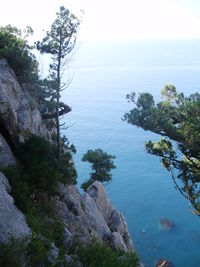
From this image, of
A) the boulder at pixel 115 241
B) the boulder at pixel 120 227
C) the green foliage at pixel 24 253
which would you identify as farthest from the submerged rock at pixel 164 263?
the green foliage at pixel 24 253

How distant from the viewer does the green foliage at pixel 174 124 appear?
1823 centimetres

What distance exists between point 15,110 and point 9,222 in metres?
7.44

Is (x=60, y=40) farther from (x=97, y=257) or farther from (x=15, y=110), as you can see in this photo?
(x=97, y=257)

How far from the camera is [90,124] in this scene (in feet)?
275

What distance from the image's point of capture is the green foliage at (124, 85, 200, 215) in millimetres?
18234

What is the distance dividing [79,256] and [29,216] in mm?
1981

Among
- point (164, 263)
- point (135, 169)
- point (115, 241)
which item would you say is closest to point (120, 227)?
point (115, 241)

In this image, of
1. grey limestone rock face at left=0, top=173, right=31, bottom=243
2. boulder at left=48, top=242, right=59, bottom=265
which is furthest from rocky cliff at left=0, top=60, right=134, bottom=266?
boulder at left=48, top=242, right=59, bottom=265

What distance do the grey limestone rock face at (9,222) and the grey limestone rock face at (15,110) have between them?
426cm

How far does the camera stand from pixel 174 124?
19.7 m

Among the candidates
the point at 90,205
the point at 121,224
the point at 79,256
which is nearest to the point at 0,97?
the point at 79,256

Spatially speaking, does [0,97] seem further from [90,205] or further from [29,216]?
[90,205]

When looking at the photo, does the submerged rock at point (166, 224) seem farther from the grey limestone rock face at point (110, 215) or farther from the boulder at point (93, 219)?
the boulder at point (93, 219)

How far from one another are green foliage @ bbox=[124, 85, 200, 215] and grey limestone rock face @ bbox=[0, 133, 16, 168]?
921 centimetres
